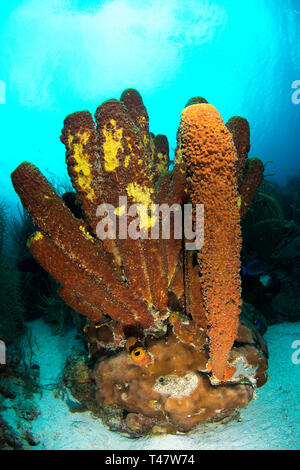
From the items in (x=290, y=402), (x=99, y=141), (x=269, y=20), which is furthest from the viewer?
(x=269, y=20)

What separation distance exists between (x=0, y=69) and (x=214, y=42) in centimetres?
4132

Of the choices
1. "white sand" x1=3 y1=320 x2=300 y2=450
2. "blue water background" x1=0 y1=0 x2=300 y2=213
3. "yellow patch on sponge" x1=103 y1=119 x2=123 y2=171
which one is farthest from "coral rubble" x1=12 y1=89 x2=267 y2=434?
"blue water background" x1=0 y1=0 x2=300 y2=213

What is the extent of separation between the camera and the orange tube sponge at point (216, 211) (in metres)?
1.22

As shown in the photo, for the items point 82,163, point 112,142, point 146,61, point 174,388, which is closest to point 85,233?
point 82,163

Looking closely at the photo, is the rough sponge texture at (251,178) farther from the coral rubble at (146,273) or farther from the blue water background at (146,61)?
the blue water background at (146,61)

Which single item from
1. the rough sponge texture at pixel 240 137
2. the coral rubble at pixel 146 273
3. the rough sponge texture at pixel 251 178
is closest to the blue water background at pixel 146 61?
the rough sponge texture at pixel 251 178

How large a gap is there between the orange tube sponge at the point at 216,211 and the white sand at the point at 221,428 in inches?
26.2

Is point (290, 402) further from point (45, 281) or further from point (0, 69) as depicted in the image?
point (0, 69)

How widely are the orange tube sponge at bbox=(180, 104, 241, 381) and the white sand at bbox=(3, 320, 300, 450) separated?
666 millimetres

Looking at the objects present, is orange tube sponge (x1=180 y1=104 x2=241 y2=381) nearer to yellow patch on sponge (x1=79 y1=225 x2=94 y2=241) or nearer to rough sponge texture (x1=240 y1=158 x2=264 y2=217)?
rough sponge texture (x1=240 y1=158 x2=264 y2=217)

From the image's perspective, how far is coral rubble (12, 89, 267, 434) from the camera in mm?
1537

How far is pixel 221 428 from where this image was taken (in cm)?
204

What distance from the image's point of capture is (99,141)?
1565 mm
